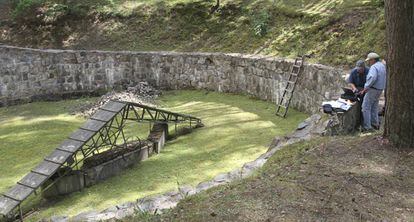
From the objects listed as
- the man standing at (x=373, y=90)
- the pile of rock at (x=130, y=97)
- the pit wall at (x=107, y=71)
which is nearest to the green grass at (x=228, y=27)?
the pit wall at (x=107, y=71)

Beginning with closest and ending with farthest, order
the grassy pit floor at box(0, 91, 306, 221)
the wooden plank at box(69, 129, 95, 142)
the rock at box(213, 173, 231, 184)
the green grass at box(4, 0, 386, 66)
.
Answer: the rock at box(213, 173, 231, 184) < the grassy pit floor at box(0, 91, 306, 221) < the wooden plank at box(69, 129, 95, 142) < the green grass at box(4, 0, 386, 66)

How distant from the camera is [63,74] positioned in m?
17.1

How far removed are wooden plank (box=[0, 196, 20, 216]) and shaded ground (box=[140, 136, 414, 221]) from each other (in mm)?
3358

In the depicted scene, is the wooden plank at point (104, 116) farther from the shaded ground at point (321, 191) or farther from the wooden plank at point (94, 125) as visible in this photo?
the shaded ground at point (321, 191)

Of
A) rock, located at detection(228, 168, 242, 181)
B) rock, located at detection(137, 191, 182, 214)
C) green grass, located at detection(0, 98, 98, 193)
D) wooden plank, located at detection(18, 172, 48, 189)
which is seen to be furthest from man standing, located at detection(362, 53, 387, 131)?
green grass, located at detection(0, 98, 98, 193)

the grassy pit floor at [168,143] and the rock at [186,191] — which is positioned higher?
the rock at [186,191]

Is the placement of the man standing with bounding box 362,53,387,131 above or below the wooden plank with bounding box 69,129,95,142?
above

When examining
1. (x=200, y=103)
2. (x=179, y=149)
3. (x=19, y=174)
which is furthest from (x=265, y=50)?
(x=19, y=174)

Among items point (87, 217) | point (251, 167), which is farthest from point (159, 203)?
point (251, 167)

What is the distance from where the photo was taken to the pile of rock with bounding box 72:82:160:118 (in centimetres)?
1491

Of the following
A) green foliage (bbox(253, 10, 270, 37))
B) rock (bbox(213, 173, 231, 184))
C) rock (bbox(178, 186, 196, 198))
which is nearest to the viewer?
rock (bbox(178, 186, 196, 198))

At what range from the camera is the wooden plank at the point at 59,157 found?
861 centimetres

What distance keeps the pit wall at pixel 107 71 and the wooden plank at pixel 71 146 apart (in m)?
7.34

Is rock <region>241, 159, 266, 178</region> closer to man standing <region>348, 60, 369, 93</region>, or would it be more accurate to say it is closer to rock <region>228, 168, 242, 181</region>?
rock <region>228, 168, 242, 181</region>
